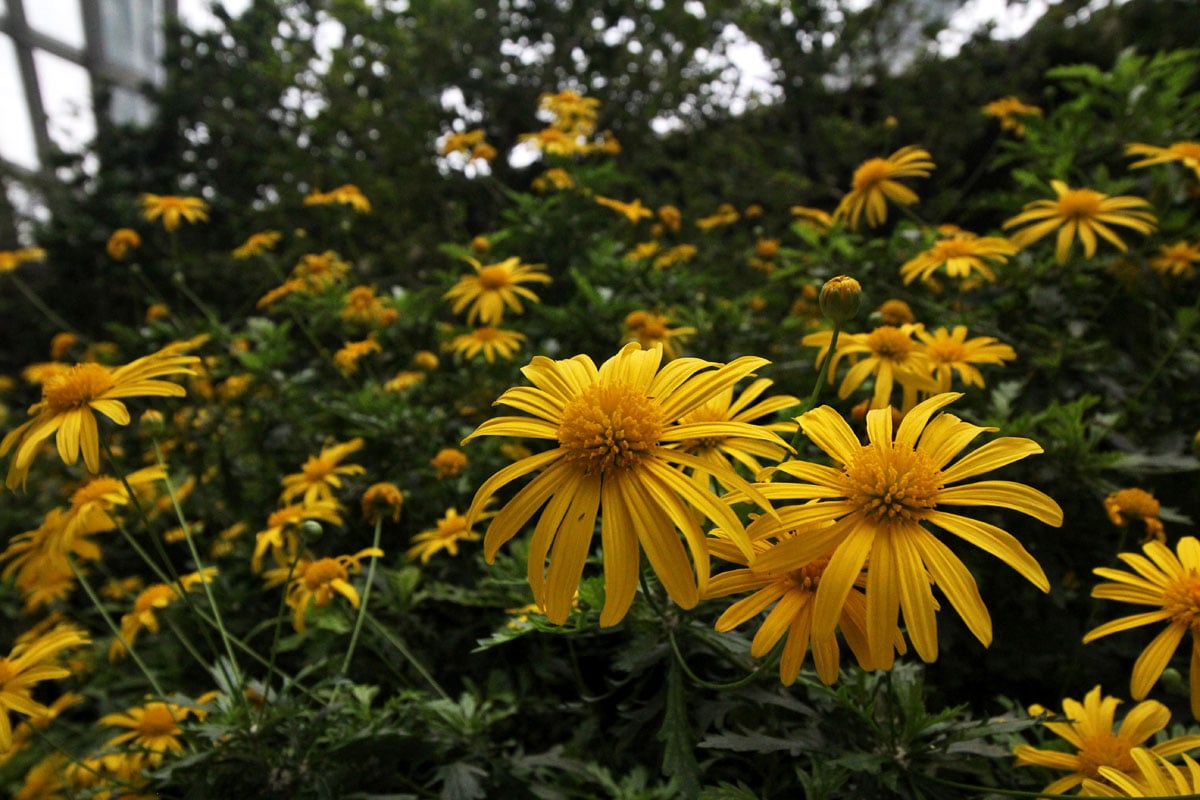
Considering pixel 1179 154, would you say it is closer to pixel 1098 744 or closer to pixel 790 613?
pixel 1098 744

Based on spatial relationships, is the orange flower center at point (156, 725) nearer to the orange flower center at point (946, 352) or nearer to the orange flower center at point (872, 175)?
the orange flower center at point (946, 352)

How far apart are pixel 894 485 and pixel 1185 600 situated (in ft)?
1.91

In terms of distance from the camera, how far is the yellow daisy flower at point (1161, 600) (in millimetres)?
1003

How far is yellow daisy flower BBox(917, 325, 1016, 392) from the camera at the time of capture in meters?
1.45

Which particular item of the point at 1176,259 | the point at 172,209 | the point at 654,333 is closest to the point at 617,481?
the point at 654,333

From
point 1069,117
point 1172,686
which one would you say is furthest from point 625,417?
point 1069,117

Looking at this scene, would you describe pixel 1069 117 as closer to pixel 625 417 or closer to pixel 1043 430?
pixel 1043 430

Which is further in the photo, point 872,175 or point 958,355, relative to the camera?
point 872,175

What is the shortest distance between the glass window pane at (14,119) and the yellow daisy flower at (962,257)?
983 centimetres

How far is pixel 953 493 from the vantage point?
0.84 m

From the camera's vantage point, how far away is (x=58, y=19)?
7.73 m

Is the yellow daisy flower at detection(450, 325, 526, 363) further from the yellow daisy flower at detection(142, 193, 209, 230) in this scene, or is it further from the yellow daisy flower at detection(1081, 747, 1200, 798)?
the yellow daisy flower at detection(1081, 747, 1200, 798)

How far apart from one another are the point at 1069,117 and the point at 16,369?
8283mm

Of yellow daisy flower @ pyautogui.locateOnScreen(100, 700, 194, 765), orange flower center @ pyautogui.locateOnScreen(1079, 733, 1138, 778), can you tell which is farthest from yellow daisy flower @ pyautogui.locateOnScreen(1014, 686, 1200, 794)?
yellow daisy flower @ pyautogui.locateOnScreen(100, 700, 194, 765)
